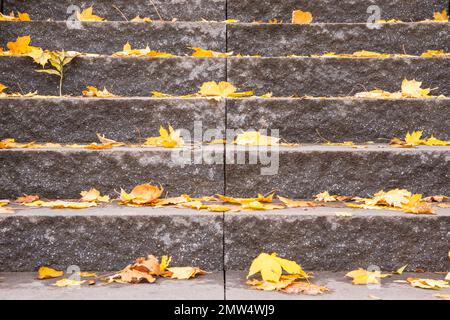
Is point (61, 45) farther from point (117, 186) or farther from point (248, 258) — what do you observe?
point (248, 258)

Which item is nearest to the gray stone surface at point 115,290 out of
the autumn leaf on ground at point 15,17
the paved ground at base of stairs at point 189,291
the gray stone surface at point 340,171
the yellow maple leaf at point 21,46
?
the paved ground at base of stairs at point 189,291

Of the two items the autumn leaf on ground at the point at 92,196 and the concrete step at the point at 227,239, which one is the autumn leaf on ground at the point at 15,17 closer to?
the autumn leaf on ground at the point at 92,196

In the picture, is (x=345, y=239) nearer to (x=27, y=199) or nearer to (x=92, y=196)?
(x=92, y=196)

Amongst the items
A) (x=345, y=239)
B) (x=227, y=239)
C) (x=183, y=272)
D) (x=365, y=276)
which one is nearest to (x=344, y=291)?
(x=365, y=276)

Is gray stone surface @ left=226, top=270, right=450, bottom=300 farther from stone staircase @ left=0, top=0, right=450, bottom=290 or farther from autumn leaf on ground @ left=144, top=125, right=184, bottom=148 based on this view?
autumn leaf on ground @ left=144, top=125, right=184, bottom=148

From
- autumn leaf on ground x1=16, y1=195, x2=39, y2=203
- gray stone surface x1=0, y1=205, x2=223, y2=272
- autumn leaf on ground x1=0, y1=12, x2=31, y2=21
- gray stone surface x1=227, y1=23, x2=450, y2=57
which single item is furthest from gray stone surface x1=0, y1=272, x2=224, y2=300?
autumn leaf on ground x1=0, y1=12, x2=31, y2=21
